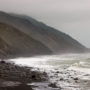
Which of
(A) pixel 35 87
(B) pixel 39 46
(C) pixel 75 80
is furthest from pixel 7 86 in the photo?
(B) pixel 39 46

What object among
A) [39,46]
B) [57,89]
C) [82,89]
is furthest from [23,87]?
[39,46]

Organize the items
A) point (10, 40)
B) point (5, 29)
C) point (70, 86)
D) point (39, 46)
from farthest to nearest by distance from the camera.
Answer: point (39, 46), point (5, 29), point (10, 40), point (70, 86)

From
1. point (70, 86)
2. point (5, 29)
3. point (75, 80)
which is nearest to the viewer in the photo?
point (70, 86)

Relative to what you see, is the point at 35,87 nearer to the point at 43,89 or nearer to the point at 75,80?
the point at 43,89

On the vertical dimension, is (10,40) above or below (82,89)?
above

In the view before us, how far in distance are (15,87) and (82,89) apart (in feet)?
18.0

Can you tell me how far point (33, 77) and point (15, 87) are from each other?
7.30m

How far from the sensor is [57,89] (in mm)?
25250

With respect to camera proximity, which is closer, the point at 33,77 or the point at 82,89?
the point at 82,89

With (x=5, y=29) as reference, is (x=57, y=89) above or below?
below

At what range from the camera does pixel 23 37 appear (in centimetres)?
17612

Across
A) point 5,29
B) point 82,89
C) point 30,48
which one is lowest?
point 82,89

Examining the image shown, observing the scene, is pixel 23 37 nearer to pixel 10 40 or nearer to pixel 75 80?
pixel 10 40

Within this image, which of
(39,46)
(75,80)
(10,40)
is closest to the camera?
(75,80)
